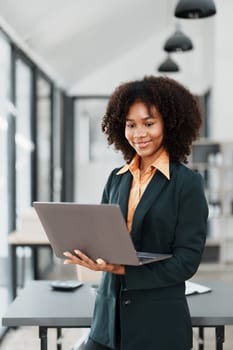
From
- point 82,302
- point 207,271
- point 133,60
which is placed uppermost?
point 133,60

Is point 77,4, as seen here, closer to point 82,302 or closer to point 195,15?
point 195,15

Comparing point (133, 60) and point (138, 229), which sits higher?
point (133, 60)

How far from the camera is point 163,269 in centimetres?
179

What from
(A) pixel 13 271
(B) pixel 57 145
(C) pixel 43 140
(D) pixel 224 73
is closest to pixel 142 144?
(A) pixel 13 271

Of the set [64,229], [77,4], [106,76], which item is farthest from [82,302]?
[106,76]

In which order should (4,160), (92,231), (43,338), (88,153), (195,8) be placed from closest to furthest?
(92,231)
(43,338)
(195,8)
(4,160)
(88,153)

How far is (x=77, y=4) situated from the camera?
16.4 ft

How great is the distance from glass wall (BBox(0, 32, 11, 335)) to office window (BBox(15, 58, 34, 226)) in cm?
42

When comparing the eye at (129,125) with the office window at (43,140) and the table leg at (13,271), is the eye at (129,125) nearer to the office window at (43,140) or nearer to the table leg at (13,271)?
the table leg at (13,271)

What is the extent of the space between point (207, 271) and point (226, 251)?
1.76 ft

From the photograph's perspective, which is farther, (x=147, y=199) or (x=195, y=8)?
(x=195, y=8)

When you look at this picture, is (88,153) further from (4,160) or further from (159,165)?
(159,165)

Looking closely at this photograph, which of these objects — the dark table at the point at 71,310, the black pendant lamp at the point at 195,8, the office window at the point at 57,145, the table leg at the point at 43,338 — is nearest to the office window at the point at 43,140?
the office window at the point at 57,145

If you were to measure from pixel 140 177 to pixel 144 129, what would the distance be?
0.17m
